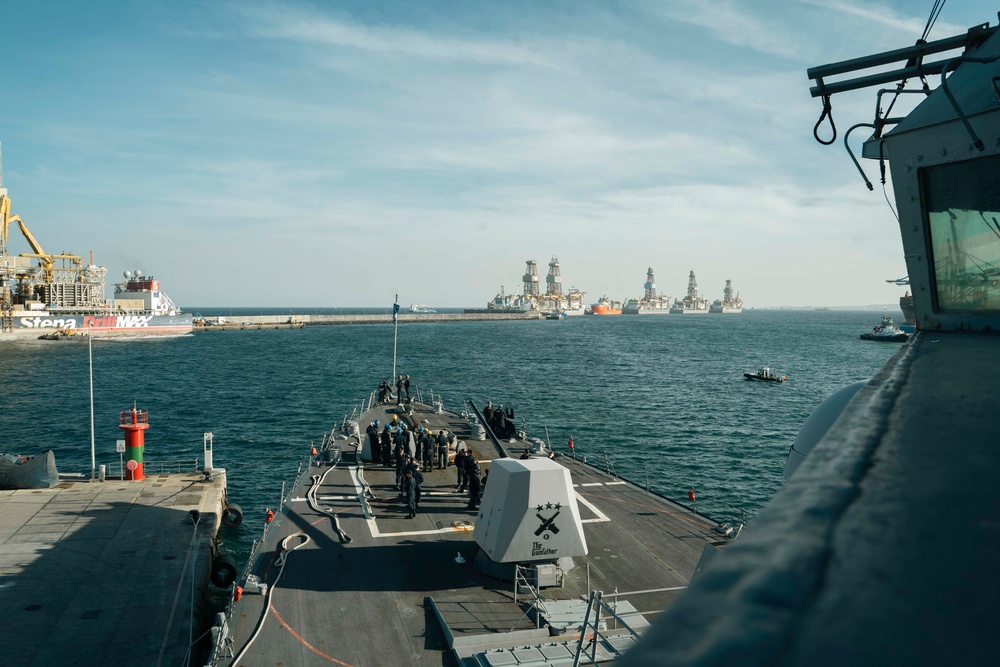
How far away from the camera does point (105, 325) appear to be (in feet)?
372

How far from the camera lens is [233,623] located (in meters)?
11.8

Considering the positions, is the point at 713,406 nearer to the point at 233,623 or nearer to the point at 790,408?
the point at 790,408

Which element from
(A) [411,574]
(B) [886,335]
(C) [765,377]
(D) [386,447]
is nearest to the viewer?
(A) [411,574]

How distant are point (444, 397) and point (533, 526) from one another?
4292 cm

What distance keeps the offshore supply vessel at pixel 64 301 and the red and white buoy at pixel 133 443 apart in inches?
3904

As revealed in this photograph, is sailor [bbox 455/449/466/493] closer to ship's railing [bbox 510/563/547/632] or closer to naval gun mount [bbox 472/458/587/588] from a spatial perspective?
naval gun mount [bbox 472/458/587/588]

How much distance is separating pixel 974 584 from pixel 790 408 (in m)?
56.5

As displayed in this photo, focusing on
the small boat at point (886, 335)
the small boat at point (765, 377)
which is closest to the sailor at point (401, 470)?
the small boat at point (765, 377)

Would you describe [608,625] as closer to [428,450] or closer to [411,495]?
[411,495]

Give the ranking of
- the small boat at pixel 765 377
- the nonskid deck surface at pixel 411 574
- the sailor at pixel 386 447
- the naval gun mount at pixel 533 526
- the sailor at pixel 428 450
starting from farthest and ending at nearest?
the small boat at pixel 765 377, the sailor at pixel 386 447, the sailor at pixel 428 450, the naval gun mount at pixel 533 526, the nonskid deck surface at pixel 411 574

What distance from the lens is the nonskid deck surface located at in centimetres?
1105

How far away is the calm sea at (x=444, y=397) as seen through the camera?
3491 centimetres

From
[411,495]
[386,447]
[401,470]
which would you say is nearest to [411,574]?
[411,495]

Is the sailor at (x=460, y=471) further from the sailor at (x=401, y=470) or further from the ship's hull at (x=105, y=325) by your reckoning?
the ship's hull at (x=105, y=325)
